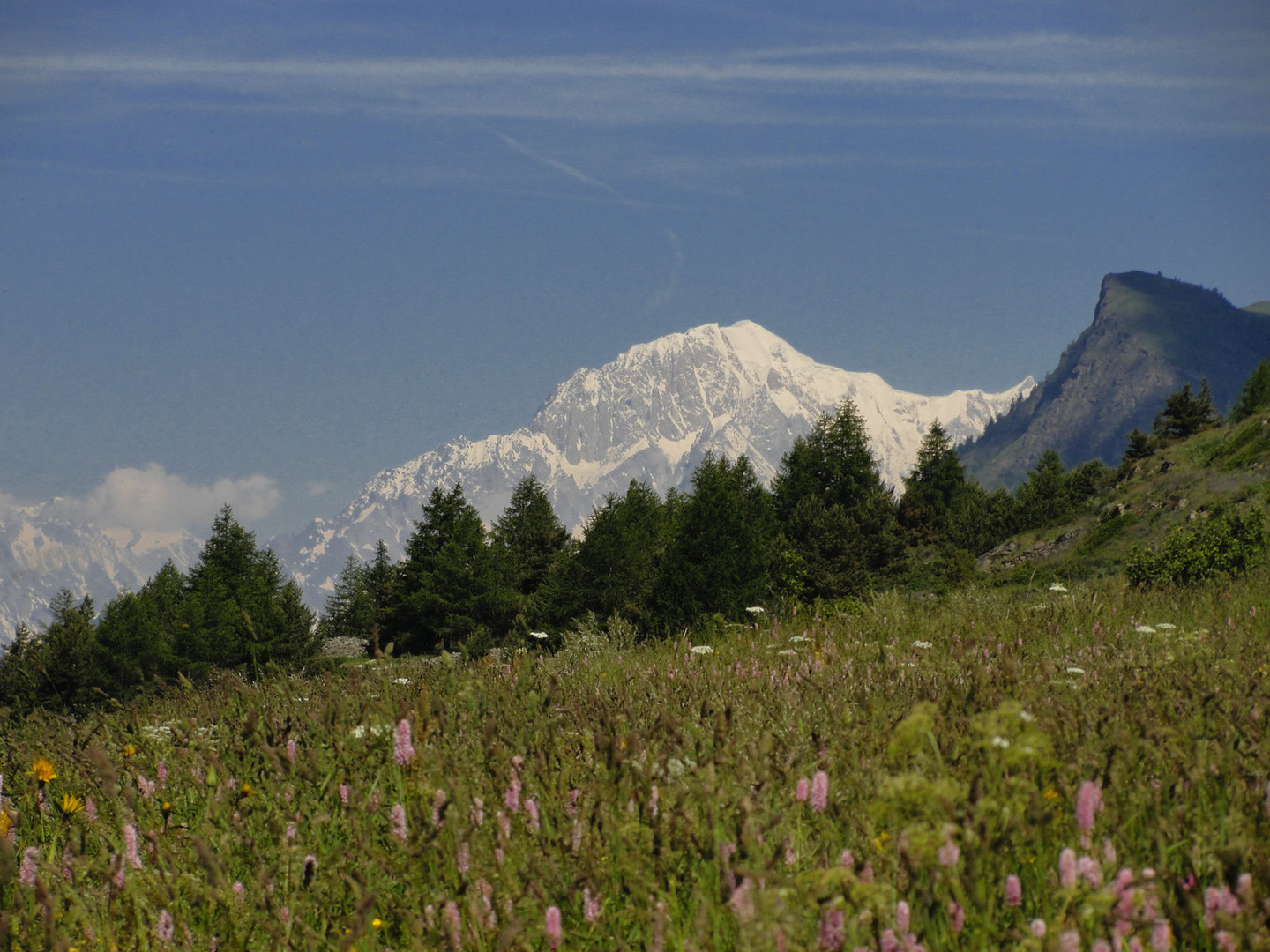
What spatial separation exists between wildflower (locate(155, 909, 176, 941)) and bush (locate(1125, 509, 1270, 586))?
1200 cm

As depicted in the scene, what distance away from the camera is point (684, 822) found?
2402 mm

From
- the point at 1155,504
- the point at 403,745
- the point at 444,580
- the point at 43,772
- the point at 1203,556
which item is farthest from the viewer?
the point at 444,580

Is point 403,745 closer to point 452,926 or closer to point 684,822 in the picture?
point 452,926

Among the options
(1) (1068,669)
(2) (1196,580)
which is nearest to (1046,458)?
(2) (1196,580)

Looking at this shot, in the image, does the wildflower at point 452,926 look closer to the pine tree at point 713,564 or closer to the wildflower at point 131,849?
the wildflower at point 131,849

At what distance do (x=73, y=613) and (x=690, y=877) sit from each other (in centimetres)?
6750

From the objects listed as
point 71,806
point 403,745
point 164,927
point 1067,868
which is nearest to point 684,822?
point 1067,868

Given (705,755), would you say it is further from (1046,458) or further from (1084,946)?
(1046,458)

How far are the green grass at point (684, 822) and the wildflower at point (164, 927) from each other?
0.02 m

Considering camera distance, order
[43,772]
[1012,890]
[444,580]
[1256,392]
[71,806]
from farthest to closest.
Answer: [1256,392], [444,580], [43,772], [71,806], [1012,890]

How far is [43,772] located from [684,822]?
335 cm

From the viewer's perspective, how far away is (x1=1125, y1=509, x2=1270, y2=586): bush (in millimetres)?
12578

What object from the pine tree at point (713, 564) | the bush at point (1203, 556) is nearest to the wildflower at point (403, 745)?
the bush at point (1203, 556)

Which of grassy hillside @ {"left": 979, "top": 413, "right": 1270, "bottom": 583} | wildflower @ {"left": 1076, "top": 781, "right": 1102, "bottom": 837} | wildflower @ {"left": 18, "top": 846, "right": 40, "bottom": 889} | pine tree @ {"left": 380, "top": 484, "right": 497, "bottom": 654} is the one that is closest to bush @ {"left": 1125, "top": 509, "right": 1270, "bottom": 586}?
grassy hillside @ {"left": 979, "top": 413, "right": 1270, "bottom": 583}
